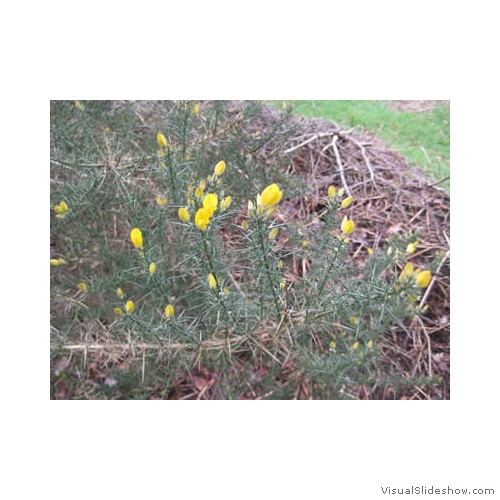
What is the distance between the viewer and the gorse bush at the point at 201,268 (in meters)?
1.33

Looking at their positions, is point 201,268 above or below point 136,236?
below

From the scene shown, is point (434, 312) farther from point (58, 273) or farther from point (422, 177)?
point (58, 273)

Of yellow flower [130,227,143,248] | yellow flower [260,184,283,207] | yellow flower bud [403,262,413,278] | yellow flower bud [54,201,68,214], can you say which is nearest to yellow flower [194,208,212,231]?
yellow flower [260,184,283,207]

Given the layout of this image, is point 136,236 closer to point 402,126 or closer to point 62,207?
point 62,207

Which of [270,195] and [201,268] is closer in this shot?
[270,195]

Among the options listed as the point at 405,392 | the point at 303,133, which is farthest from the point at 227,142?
the point at 405,392

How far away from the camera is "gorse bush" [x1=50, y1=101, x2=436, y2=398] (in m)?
1.33

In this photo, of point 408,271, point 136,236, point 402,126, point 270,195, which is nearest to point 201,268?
point 136,236

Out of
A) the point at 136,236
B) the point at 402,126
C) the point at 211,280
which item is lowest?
the point at 211,280

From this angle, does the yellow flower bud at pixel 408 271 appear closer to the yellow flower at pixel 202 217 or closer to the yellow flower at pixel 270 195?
the yellow flower at pixel 270 195

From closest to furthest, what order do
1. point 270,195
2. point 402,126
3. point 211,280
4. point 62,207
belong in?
point 270,195 < point 211,280 < point 62,207 < point 402,126

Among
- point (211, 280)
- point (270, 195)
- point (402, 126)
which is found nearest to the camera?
point (270, 195)

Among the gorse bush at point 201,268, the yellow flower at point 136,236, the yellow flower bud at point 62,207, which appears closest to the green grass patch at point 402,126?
the gorse bush at point 201,268

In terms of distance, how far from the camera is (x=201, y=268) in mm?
1319
